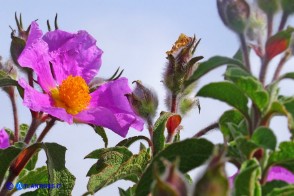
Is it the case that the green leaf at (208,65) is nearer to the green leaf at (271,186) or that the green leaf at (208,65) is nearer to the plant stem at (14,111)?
the green leaf at (271,186)

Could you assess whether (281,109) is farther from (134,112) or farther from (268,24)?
(134,112)

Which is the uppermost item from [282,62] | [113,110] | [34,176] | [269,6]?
[269,6]

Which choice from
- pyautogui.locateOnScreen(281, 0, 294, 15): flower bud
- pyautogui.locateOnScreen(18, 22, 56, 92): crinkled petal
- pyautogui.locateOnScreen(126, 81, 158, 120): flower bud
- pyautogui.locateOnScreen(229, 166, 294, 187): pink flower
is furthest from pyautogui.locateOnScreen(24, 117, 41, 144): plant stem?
pyautogui.locateOnScreen(281, 0, 294, 15): flower bud

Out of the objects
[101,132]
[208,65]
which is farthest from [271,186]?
[101,132]

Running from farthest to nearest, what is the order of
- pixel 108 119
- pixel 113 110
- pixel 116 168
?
pixel 113 110, pixel 108 119, pixel 116 168

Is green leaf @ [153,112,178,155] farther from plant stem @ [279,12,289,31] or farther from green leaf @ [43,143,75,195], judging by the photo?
plant stem @ [279,12,289,31]

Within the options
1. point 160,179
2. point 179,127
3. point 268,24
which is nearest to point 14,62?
point 179,127

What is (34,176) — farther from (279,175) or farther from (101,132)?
(279,175)
